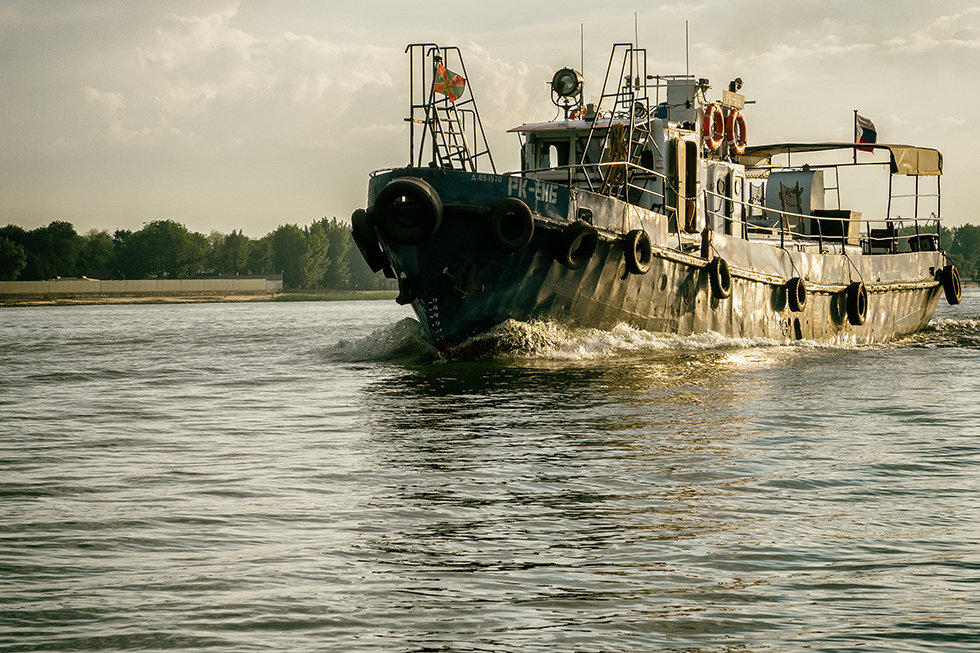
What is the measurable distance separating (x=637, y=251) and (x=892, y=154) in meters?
12.6

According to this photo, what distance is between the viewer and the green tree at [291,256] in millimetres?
149375

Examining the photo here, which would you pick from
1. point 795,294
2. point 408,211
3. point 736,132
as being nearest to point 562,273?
point 408,211

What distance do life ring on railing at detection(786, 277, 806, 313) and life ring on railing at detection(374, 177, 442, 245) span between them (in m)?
9.15

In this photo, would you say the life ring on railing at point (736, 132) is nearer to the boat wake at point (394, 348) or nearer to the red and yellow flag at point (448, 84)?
the red and yellow flag at point (448, 84)

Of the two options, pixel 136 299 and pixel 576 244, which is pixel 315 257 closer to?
pixel 136 299

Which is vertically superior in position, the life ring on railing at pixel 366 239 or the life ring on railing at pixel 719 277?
the life ring on railing at pixel 366 239

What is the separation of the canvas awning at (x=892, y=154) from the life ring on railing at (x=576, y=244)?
978 centimetres

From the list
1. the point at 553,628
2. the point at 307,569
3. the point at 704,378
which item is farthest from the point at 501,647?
the point at 704,378

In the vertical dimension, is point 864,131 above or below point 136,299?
above

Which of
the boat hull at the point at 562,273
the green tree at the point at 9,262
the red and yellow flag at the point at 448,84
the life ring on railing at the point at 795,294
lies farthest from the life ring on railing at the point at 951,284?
the green tree at the point at 9,262

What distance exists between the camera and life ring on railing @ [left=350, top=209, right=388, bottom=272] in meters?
20.5

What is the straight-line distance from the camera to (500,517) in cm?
788

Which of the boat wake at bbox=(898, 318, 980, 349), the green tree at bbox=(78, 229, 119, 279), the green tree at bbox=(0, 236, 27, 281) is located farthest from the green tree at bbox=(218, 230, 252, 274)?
the boat wake at bbox=(898, 318, 980, 349)

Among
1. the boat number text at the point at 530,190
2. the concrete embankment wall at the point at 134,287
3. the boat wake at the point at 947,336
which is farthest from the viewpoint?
the concrete embankment wall at the point at 134,287
